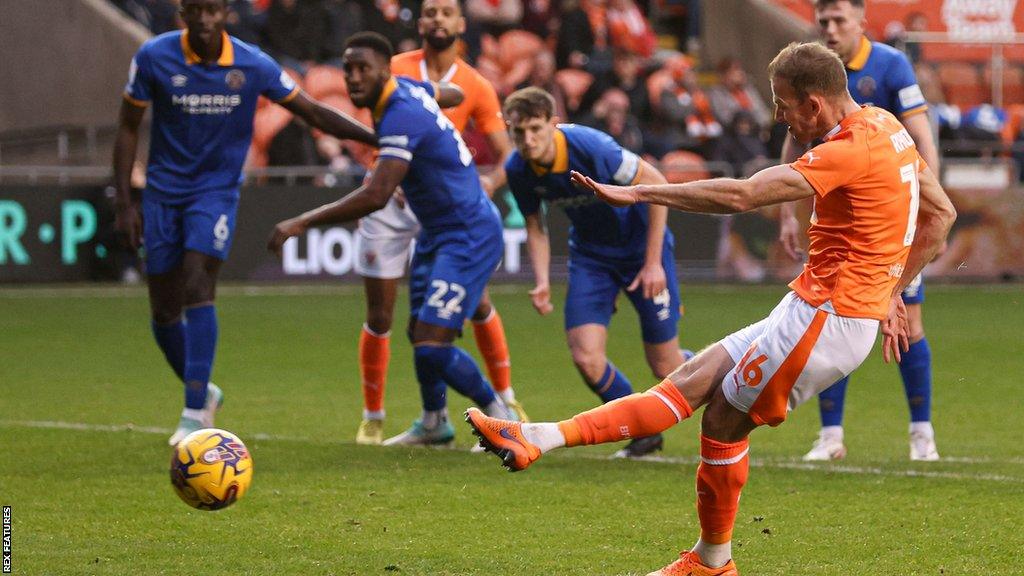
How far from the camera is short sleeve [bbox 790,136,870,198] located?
4.93 m

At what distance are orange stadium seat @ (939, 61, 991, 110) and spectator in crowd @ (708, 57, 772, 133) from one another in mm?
3023

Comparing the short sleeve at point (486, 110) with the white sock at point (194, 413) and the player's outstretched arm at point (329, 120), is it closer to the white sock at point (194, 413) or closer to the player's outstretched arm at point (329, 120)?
Result: the player's outstretched arm at point (329, 120)

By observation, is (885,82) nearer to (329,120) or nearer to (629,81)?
(329,120)

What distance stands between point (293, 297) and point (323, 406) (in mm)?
7439

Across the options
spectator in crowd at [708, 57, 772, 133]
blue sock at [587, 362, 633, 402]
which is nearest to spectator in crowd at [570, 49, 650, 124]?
spectator in crowd at [708, 57, 772, 133]

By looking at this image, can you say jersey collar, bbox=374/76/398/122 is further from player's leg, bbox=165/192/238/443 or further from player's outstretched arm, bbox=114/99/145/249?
player's outstretched arm, bbox=114/99/145/249

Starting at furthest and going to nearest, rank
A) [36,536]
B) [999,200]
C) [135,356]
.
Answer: [999,200]
[135,356]
[36,536]

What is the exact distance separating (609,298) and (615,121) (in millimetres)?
11557

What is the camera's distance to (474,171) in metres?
8.32

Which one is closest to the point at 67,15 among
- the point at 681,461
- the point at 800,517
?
the point at 681,461

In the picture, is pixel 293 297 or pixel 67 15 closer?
pixel 293 297

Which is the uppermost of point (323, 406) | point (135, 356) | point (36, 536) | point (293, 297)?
point (36, 536)

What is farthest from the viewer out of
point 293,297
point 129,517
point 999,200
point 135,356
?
point 999,200

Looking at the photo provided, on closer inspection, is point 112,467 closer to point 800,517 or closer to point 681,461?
point 681,461
